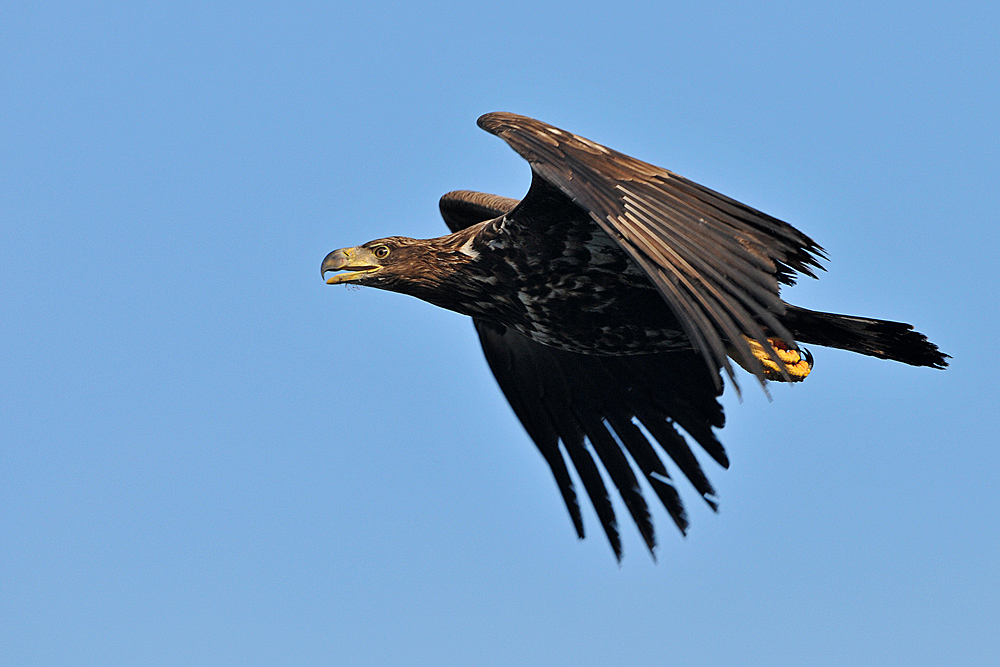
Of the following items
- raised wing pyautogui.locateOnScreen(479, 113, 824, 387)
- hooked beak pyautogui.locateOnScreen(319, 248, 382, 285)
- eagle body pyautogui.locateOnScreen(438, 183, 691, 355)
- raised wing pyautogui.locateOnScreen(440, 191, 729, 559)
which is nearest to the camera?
raised wing pyautogui.locateOnScreen(479, 113, 824, 387)

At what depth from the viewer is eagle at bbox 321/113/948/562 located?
6348mm

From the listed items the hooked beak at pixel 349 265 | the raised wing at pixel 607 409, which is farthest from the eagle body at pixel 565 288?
the raised wing at pixel 607 409

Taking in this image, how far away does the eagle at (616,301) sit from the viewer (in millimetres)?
6348

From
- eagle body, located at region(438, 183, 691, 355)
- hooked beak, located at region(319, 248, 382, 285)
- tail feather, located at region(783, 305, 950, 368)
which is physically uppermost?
hooked beak, located at region(319, 248, 382, 285)

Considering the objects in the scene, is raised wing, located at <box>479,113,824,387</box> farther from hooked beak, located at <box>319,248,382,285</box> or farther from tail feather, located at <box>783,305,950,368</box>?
hooked beak, located at <box>319,248,382,285</box>

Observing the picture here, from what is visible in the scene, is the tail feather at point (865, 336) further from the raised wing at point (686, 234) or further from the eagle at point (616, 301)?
the raised wing at point (686, 234)

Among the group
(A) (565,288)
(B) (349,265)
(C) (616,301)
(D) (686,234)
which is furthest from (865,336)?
(B) (349,265)

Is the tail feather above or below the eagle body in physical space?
below

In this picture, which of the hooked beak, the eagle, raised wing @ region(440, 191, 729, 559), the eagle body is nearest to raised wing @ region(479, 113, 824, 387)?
the eagle

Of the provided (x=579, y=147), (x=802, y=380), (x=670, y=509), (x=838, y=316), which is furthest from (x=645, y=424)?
(x=579, y=147)

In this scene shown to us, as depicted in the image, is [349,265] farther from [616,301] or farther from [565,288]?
[616,301]

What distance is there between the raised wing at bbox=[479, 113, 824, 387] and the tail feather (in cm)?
80

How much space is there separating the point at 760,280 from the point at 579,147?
133 cm

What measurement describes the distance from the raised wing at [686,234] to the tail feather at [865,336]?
0.80 meters
